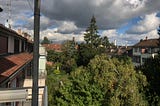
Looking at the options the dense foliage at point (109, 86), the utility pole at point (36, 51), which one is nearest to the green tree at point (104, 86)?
the dense foliage at point (109, 86)

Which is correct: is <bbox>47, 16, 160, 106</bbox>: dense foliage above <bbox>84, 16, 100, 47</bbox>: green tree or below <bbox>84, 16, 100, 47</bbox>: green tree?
below

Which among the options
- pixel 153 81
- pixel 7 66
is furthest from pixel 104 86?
pixel 7 66

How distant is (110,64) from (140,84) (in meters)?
2.57

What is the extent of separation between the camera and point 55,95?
20.2 metres

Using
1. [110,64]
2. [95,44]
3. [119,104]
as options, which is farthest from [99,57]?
[95,44]

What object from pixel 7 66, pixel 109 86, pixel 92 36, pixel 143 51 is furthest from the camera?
pixel 92 36

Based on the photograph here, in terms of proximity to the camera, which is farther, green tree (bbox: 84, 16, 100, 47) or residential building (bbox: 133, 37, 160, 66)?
green tree (bbox: 84, 16, 100, 47)

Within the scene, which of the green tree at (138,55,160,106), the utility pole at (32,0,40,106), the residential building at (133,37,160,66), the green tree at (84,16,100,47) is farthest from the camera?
the green tree at (84,16,100,47)

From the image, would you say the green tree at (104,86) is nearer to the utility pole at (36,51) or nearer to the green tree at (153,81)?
the green tree at (153,81)

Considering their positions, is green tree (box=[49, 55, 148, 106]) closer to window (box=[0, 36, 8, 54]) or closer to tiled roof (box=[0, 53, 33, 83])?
window (box=[0, 36, 8, 54])

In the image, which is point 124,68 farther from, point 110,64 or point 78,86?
point 78,86

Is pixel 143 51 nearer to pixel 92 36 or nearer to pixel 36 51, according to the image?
pixel 92 36

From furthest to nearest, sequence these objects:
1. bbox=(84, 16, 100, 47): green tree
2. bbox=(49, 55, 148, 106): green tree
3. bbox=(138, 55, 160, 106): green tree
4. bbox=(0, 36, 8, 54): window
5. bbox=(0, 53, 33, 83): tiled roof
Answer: bbox=(84, 16, 100, 47): green tree, bbox=(138, 55, 160, 106): green tree, bbox=(49, 55, 148, 106): green tree, bbox=(0, 36, 8, 54): window, bbox=(0, 53, 33, 83): tiled roof

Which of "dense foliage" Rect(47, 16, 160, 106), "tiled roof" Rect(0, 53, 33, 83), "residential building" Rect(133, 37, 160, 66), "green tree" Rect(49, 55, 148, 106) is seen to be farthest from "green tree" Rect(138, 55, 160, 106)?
"residential building" Rect(133, 37, 160, 66)
